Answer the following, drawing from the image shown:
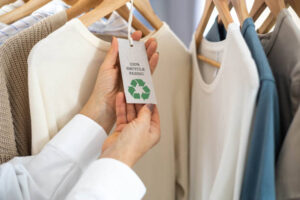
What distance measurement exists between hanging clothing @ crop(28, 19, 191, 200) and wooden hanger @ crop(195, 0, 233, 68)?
0.19ft

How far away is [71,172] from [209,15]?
1.60 feet

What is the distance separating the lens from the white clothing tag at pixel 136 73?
458 millimetres

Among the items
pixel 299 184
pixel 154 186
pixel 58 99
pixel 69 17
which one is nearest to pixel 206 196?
pixel 154 186

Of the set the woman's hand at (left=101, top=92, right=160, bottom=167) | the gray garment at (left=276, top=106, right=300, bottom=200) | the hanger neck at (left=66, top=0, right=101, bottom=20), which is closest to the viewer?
the gray garment at (left=276, top=106, right=300, bottom=200)

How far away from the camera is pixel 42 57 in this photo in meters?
0.45

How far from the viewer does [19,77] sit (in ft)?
1.56

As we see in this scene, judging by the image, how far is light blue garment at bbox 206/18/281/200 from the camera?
30cm

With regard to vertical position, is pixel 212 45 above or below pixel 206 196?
above

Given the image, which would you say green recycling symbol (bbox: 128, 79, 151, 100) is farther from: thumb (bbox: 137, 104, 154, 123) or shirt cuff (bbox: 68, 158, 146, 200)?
shirt cuff (bbox: 68, 158, 146, 200)

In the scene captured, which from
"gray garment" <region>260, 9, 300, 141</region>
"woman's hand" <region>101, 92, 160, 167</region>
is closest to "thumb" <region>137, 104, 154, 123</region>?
"woman's hand" <region>101, 92, 160, 167</region>

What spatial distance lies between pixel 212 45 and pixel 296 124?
32 centimetres

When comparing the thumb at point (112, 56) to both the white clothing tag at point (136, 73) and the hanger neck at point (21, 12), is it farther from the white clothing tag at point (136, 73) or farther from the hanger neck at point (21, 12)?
the hanger neck at point (21, 12)

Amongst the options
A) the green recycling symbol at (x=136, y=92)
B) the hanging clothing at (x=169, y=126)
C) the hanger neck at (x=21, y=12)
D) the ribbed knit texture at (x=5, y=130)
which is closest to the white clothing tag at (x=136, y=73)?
the green recycling symbol at (x=136, y=92)

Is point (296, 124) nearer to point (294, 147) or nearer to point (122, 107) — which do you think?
point (294, 147)
